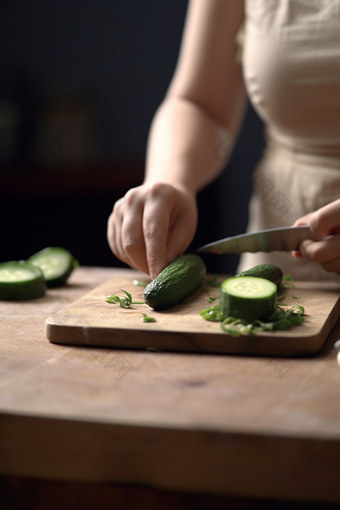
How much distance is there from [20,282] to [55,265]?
0.21m

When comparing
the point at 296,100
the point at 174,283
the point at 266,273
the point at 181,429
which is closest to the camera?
the point at 181,429

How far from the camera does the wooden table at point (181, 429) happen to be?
0.89 meters

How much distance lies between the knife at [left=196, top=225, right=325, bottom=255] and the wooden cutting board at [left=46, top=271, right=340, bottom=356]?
8.0 inches

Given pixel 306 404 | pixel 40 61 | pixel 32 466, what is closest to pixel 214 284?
pixel 306 404

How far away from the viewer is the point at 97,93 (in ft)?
15.7

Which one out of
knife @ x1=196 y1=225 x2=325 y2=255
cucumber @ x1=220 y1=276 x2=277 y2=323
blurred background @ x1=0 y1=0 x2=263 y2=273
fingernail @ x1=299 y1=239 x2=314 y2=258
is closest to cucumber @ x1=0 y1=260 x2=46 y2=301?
knife @ x1=196 y1=225 x2=325 y2=255

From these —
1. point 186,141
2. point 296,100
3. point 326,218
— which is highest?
point 296,100

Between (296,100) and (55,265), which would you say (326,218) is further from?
(55,265)

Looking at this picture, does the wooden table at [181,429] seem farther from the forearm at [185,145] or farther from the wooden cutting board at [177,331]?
the forearm at [185,145]

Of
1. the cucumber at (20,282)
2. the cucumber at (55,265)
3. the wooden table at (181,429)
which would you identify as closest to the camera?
the wooden table at (181,429)

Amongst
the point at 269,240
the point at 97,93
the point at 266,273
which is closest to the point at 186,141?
the point at 269,240

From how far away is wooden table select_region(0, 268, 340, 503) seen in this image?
0.89 meters

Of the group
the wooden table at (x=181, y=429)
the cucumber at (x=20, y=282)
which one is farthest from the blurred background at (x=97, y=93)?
the wooden table at (x=181, y=429)

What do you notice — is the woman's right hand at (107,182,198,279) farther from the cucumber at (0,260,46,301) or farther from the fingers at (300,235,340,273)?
the fingers at (300,235,340,273)
